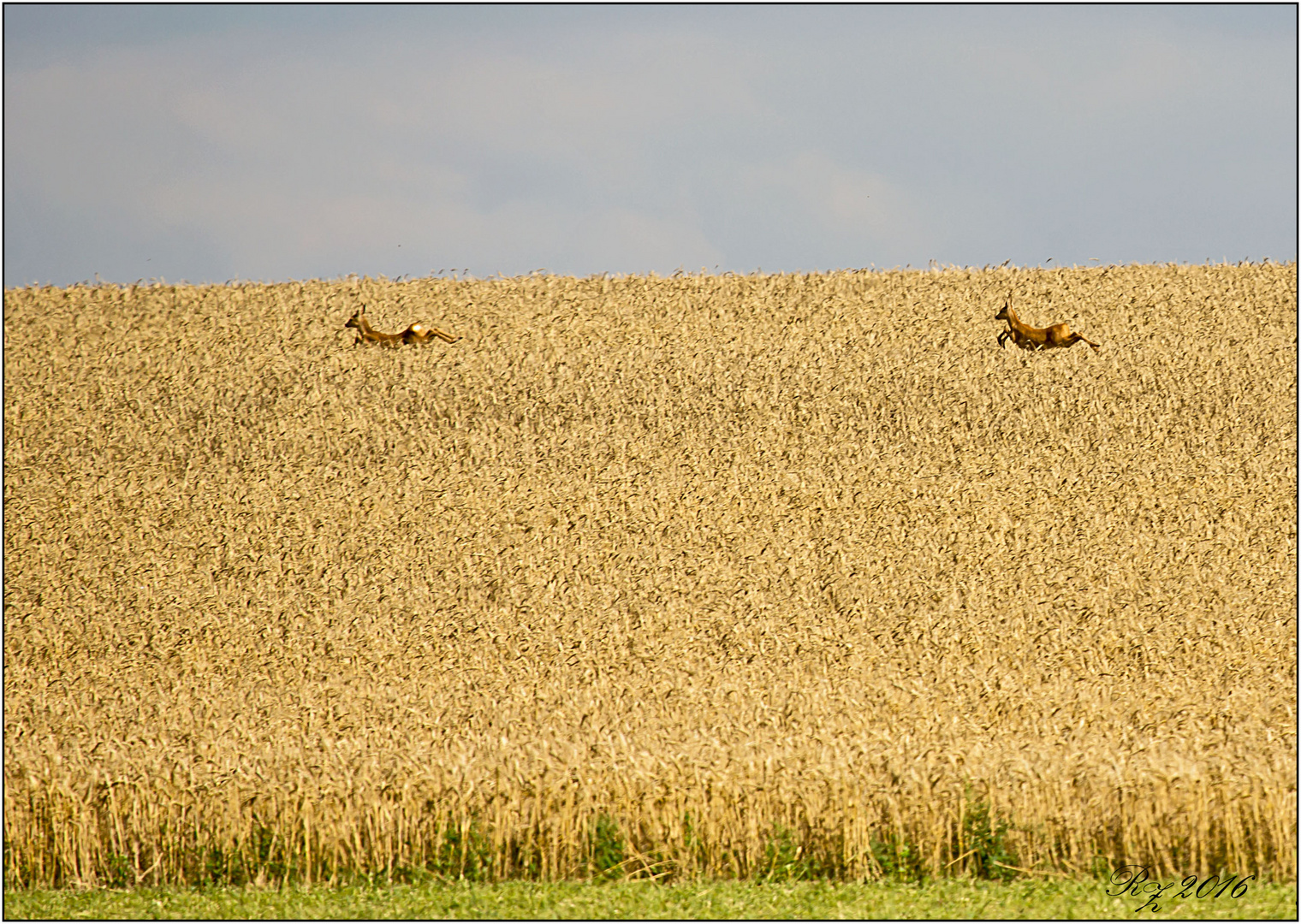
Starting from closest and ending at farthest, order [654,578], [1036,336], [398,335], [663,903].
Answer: [663,903]
[654,578]
[1036,336]
[398,335]

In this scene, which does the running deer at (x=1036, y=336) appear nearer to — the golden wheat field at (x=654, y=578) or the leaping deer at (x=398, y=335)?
the golden wheat field at (x=654, y=578)

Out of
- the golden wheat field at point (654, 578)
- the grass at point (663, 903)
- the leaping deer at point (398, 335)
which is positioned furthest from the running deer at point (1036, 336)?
the grass at point (663, 903)

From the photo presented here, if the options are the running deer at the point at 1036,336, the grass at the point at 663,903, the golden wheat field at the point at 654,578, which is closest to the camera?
the grass at the point at 663,903

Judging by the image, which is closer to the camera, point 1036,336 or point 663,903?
point 663,903

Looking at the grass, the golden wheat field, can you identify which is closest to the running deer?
the golden wheat field

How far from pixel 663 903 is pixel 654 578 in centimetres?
684

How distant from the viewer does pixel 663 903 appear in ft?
21.3

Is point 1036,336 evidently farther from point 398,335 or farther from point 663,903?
point 663,903

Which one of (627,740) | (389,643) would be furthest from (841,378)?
(627,740)

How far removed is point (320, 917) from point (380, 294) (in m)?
21.2

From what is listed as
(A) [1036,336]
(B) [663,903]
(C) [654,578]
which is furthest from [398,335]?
(B) [663,903]

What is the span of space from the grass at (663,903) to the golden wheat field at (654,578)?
0.86ft

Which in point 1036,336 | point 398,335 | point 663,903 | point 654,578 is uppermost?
point 398,335

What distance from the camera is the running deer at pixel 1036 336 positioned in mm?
20891
